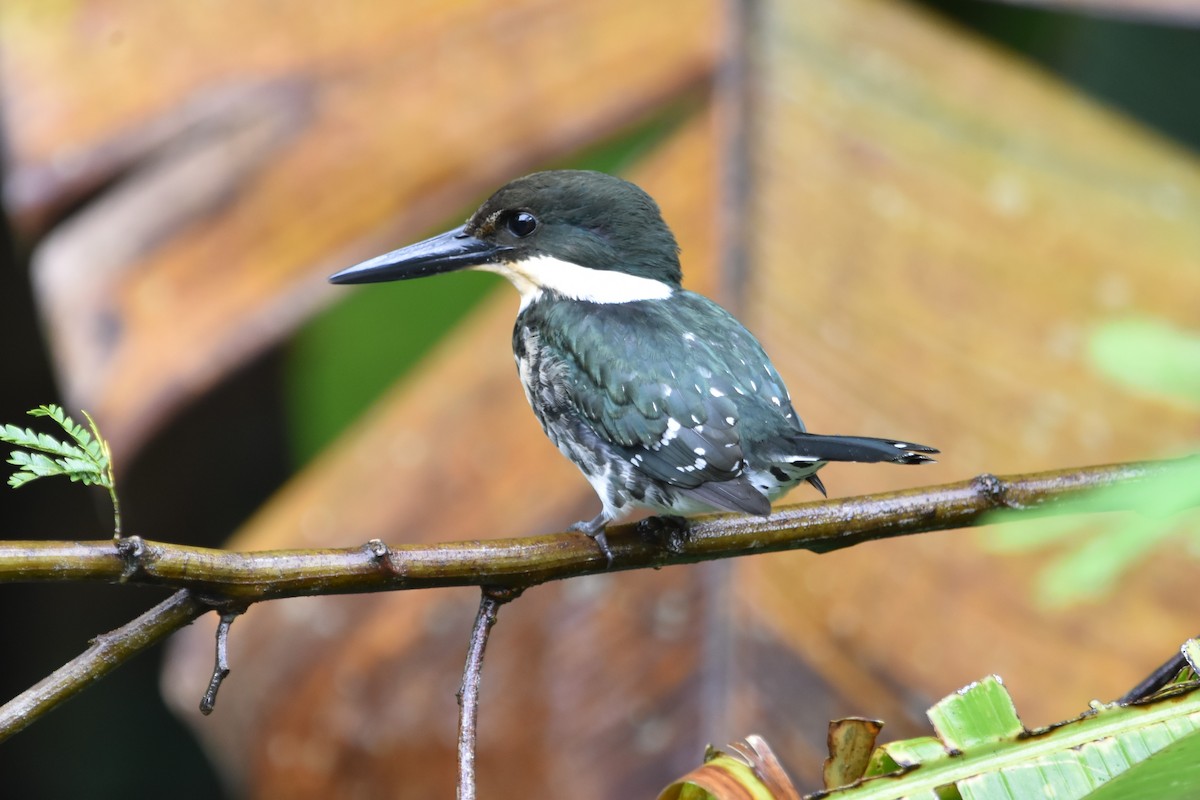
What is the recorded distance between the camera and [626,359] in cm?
162

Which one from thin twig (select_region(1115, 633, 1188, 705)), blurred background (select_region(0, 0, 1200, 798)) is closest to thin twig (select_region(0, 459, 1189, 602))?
thin twig (select_region(1115, 633, 1188, 705))

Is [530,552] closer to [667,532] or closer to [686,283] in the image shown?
[667,532]

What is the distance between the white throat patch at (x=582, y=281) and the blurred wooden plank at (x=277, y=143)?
0.74m

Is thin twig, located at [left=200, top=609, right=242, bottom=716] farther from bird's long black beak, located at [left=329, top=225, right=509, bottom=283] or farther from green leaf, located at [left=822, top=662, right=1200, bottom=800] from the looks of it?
bird's long black beak, located at [left=329, top=225, right=509, bottom=283]

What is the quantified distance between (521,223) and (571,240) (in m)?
0.07

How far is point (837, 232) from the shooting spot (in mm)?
2357

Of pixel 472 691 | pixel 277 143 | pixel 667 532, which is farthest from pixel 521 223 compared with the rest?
pixel 277 143

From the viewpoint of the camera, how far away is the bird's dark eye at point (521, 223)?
1739 millimetres

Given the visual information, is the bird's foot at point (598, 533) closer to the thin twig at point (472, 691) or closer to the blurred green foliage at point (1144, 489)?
the thin twig at point (472, 691)

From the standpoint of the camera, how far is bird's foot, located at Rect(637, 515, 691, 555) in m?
1.43

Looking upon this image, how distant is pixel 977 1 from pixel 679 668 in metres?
1.46

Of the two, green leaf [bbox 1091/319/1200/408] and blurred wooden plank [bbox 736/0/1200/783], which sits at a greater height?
green leaf [bbox 1091/319/1200/408]

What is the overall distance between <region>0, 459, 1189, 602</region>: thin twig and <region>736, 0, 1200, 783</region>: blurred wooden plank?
0.74 m

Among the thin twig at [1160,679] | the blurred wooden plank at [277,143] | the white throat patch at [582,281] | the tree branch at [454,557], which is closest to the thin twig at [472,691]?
the tree branch at [454,557]
